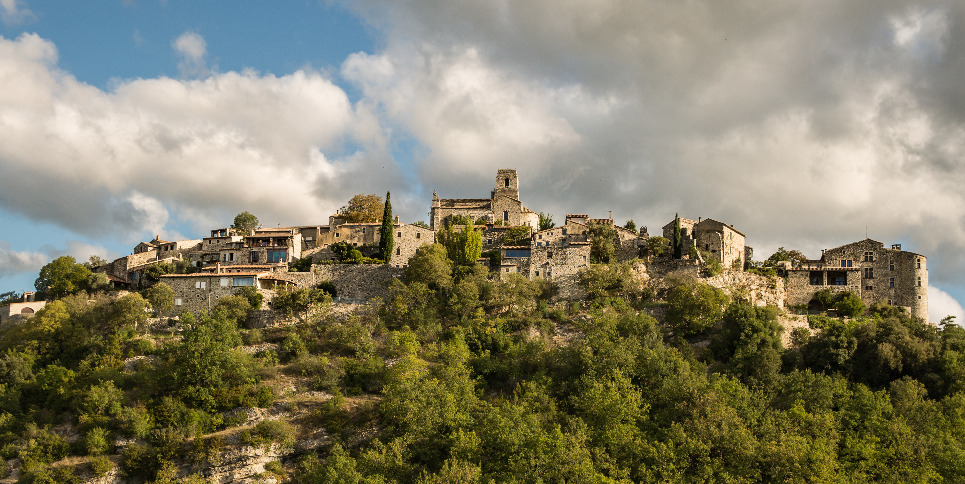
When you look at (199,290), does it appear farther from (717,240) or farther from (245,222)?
(717,240)

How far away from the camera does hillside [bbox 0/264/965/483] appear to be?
1726 inches

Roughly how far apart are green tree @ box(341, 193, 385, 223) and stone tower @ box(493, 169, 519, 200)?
11.4 meters

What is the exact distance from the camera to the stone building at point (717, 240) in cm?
6700

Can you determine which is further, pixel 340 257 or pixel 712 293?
pixel 340 257

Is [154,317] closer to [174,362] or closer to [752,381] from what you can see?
[174,362]

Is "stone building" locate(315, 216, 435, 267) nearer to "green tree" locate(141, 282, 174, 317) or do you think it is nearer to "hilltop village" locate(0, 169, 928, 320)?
"hilltop village" locate(0, 169, 928, 320)

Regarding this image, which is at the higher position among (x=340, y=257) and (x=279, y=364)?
(x=340, y=257)

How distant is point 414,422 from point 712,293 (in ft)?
80.7

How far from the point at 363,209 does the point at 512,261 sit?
66.2ft

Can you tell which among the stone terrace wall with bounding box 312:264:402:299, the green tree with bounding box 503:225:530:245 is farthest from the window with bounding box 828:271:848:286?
the stone terrace wall with bounding box 312:264:402:299

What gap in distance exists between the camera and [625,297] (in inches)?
2447

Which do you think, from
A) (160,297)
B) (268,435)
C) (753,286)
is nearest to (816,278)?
(753,286)

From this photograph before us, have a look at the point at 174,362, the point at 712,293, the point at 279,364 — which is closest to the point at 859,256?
the point at 712,293

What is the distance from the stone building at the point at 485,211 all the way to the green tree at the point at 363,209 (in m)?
5.17
